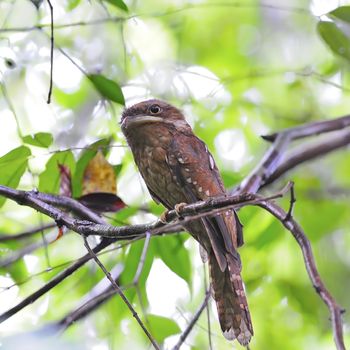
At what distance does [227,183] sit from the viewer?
12.9ft

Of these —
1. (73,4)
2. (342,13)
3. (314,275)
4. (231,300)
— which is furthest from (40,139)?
(342,13)

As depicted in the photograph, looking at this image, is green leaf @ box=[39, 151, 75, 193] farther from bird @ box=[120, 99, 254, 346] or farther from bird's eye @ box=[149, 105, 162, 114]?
bird's eye @ box=[149, 105, 162, 114]

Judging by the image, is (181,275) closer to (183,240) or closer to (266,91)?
(183,240)

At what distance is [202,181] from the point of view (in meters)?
3.34

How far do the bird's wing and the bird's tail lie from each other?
9 centimetres

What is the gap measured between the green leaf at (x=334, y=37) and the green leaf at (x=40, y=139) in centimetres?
126

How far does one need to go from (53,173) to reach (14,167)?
269 millimetres

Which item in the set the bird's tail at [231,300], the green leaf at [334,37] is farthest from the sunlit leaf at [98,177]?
the green leaf at [334,37]

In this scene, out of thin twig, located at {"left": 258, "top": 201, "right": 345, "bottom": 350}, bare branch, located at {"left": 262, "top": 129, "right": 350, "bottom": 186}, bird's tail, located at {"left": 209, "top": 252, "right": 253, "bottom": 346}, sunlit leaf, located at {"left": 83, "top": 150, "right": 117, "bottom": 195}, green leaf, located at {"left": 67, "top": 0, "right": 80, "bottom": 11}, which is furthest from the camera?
bare branch, located at {"left": 262, "top": 129, "right": 350, "bottom": 186}

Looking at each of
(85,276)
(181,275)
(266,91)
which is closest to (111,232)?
(181,275)

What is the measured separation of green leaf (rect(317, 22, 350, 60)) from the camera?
3215 millimetres

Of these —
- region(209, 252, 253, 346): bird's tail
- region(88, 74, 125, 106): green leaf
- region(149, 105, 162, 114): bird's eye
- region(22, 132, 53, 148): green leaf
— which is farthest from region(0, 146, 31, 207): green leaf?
region(209, 252, 253, 346): bird's tail

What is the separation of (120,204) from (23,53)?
7.18 ft

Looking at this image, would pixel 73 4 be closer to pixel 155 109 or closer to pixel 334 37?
pixel 155 109
